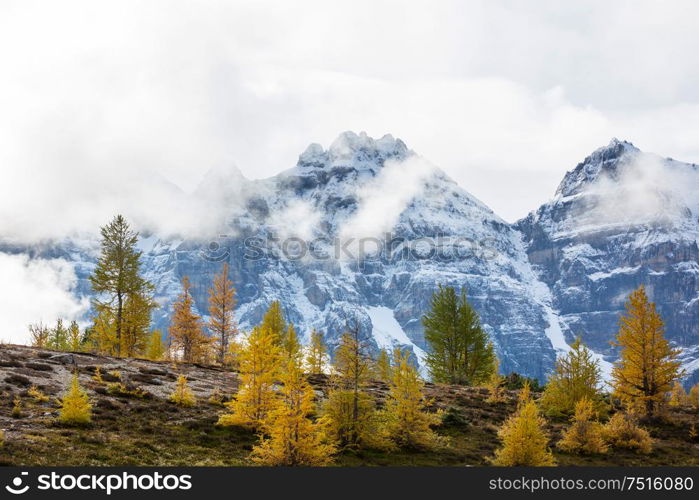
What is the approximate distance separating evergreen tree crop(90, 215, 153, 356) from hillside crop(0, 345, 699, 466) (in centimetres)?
836

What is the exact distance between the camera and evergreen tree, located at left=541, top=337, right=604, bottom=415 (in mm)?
36312

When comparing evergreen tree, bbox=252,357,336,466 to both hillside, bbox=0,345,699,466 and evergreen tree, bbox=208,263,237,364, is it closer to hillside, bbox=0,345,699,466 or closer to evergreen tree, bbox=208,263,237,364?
hillside, bbox=0,345,699,466

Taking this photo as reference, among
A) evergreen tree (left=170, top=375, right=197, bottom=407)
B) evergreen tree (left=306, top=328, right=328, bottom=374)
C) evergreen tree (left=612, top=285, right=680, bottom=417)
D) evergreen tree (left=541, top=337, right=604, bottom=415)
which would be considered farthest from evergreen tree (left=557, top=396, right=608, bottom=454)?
evergreen tree (left=306, top=328, right=328, bottom=374)

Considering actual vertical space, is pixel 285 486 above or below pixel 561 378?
below

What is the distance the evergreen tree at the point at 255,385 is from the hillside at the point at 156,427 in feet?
2.22

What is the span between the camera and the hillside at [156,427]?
1936 centimetres

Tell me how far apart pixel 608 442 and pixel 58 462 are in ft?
84.7

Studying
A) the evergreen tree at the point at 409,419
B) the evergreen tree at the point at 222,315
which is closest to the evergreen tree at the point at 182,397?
the evergreen tree at the point at 409,419

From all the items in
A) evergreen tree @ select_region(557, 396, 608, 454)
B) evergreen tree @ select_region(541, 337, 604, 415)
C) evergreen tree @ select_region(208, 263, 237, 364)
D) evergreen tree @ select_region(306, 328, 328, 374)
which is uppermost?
evergreen tree @ select_region(208, 263, 237, 364)

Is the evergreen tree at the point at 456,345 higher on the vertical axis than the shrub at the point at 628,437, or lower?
higher

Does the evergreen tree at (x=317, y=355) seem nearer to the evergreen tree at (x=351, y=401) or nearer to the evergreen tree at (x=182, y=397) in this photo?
the evergreen tree at (x=182, y=397)

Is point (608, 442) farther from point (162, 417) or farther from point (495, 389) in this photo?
point (162, 417)

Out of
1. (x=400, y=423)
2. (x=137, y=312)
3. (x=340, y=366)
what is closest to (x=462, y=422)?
(x=400, y=423)

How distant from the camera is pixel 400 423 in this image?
1029 inches
